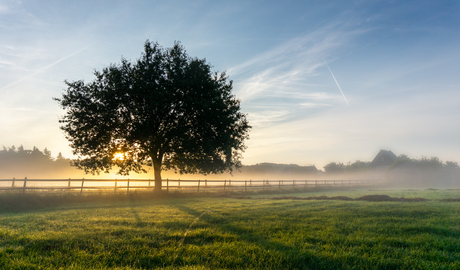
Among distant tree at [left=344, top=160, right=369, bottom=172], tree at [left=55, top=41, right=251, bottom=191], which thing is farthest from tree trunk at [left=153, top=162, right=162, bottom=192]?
distant tree at [left=344, top=160, right=369, bottom=172]

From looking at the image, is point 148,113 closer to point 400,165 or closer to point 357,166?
point 400,165

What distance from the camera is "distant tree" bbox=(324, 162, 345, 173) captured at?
325 ft

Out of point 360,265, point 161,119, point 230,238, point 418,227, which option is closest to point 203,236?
point 230,238

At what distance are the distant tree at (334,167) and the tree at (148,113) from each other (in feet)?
290

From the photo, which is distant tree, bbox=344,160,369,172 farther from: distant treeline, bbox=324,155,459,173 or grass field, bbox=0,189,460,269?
grass field, bbox=0,189,460,269

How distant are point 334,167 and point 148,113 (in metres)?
95.2

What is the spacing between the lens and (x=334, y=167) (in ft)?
332

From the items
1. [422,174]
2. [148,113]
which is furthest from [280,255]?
[422,174]

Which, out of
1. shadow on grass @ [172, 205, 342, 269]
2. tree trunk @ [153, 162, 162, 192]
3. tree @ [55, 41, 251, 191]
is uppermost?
tree @ [55, 41, 251, 191]

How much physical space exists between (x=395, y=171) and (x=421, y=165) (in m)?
6.29

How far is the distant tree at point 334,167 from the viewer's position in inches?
3899

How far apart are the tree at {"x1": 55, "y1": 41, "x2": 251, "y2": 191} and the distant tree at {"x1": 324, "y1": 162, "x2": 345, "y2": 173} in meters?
88.3

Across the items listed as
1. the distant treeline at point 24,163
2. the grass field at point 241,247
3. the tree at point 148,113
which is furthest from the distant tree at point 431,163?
the distant treeline at point 24,163

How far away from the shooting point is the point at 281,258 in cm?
438
